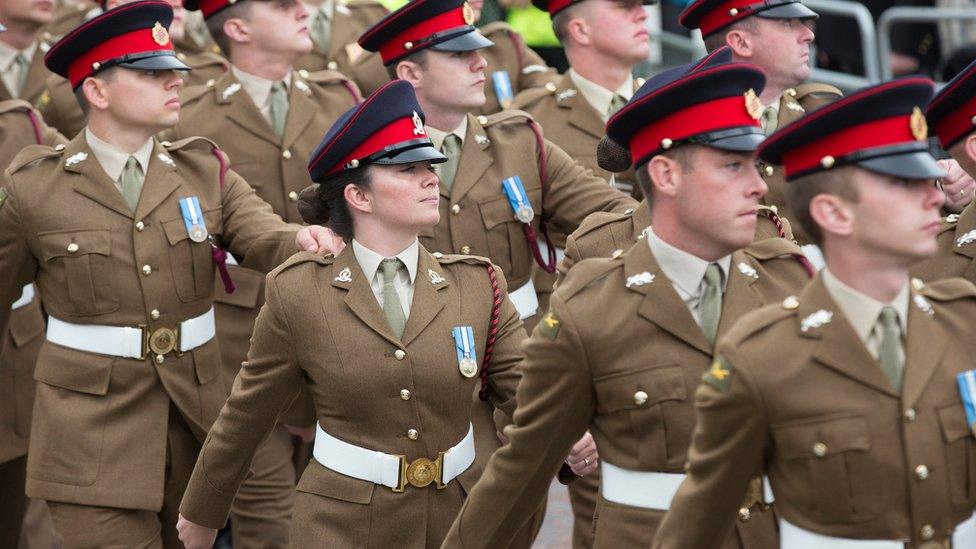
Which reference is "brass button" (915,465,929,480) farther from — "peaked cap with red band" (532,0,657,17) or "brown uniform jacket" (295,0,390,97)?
"brown uniform jacket" (295,0,390,97)

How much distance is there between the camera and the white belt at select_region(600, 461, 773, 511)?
416 centimetres

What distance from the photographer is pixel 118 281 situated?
5914 mm

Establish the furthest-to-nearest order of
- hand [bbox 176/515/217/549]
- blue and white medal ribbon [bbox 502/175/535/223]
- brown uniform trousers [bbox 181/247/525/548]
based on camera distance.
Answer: blue and white medal ribbon [bbox 502/175/535/223]
hand [bbox 176/515/217/549]
brown uniform trousers [bbox 181/247/525/548]

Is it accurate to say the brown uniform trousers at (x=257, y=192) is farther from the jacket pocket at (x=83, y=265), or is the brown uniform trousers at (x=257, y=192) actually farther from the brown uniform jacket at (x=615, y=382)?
the brown uniform jacket at (x=615, y=382)

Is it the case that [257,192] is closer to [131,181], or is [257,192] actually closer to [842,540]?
[131,181]

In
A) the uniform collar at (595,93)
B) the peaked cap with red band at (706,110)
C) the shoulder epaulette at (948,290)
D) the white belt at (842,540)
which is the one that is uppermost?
the peaked cap with red band at (706,110)

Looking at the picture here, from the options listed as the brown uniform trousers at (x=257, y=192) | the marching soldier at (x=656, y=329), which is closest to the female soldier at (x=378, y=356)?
the marching soldier at (x=656, y=329)

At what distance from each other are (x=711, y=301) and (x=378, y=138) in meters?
1.34

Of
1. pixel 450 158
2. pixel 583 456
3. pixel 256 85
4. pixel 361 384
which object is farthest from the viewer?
pixel 256 85

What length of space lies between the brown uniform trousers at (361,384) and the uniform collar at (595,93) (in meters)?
2.25

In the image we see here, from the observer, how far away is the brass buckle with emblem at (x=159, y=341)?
5.97 m

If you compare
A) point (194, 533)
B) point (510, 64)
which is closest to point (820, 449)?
point (194, 533)

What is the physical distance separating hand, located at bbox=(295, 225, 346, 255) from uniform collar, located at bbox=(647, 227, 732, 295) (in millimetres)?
1375

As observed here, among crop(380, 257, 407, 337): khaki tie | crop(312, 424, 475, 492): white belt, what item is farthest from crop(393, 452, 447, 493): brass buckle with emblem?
crop(380, 257, 407, 337): khaki tie
